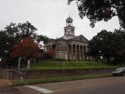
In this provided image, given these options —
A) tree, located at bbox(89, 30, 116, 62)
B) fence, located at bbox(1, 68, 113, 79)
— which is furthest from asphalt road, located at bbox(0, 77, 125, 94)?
tree, located at bbox(89, 30, 116, 62)

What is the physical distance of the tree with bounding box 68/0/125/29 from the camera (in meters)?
15.7

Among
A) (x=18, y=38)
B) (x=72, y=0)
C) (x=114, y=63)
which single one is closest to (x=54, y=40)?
(x=114, y=63)

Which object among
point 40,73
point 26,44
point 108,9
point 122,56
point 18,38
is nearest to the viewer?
point 108,9

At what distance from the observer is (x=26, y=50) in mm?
58438

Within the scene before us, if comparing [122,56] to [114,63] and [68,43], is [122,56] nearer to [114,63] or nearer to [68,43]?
[114,63]

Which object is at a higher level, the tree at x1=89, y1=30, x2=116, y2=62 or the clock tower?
the clock tower

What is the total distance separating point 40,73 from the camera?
125ft

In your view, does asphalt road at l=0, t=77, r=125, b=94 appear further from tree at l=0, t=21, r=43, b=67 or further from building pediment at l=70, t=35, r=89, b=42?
building pediment at l=70, t=35, r=89, b=42

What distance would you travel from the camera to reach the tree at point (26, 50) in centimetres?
5834

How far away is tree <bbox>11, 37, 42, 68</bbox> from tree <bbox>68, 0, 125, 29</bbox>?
4216 centimetres

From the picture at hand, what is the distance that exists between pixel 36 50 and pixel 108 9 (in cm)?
4433

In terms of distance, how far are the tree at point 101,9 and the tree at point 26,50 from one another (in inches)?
1660

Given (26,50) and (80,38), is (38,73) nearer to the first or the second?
(26,50)

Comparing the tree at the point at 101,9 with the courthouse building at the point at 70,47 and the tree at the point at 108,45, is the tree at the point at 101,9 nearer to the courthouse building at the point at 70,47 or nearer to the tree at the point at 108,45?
the tree at the point at 108,45
